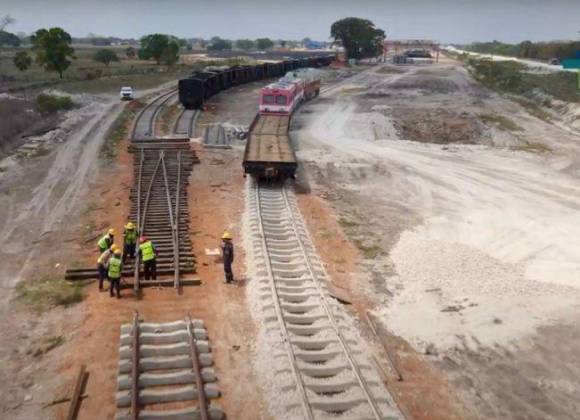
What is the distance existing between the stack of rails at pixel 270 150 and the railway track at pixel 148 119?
6675 mm

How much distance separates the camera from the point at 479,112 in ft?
141

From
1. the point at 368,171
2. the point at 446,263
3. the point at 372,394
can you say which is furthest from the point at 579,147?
the point at 372,394

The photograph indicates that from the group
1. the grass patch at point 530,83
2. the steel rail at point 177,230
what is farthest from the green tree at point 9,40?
the steel rail at point 177,230

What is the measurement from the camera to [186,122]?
117 feet

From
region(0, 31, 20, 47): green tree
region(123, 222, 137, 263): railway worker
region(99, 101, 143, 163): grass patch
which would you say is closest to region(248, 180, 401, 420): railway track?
region(123, 222, 137, 263): railway worker

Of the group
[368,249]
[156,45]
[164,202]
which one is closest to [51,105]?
[164,202]

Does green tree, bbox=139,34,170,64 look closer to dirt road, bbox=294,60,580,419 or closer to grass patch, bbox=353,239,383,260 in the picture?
dirt road, bbox=294,60,580,419

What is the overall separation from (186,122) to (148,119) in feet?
A: 9.24

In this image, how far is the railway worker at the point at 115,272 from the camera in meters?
13.0

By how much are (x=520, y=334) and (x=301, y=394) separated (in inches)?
234

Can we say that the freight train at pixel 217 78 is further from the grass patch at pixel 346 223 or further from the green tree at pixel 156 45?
the grass patch at pixel 346 223

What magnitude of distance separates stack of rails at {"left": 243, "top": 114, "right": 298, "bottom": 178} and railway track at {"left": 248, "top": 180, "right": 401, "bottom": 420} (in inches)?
126

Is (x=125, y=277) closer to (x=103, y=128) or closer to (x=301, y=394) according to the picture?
(x=301, y=394)

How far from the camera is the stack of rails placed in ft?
70.8
